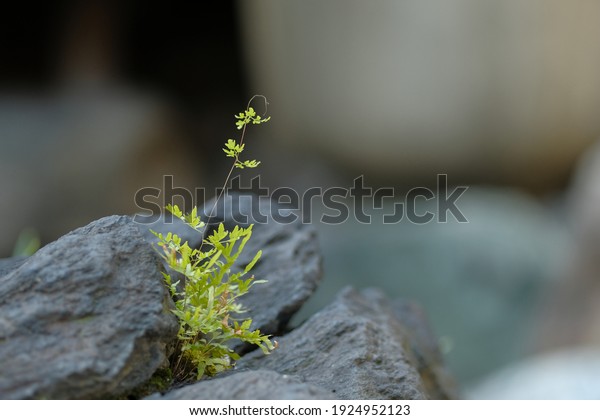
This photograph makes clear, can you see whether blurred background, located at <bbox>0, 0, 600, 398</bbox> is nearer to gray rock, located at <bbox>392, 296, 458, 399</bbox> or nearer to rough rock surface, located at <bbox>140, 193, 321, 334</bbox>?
gray rock, located at <bbox>392, 296, 458, 399</bbox>

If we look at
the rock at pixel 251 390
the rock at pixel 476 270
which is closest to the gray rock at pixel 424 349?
the rock at pixel 251 390

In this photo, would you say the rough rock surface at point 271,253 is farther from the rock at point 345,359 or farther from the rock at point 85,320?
the rock at point 85,320

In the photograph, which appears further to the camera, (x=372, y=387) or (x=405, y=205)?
(x=405, y=205)

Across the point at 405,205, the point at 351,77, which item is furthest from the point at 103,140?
the point at 405,205

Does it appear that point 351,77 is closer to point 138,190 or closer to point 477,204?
point 477,204

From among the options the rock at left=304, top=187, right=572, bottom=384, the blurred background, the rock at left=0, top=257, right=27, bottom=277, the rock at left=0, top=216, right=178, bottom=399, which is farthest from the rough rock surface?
the rock at left=304, top=187, right=572, bottom=384

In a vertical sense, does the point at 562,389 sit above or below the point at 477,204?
below
